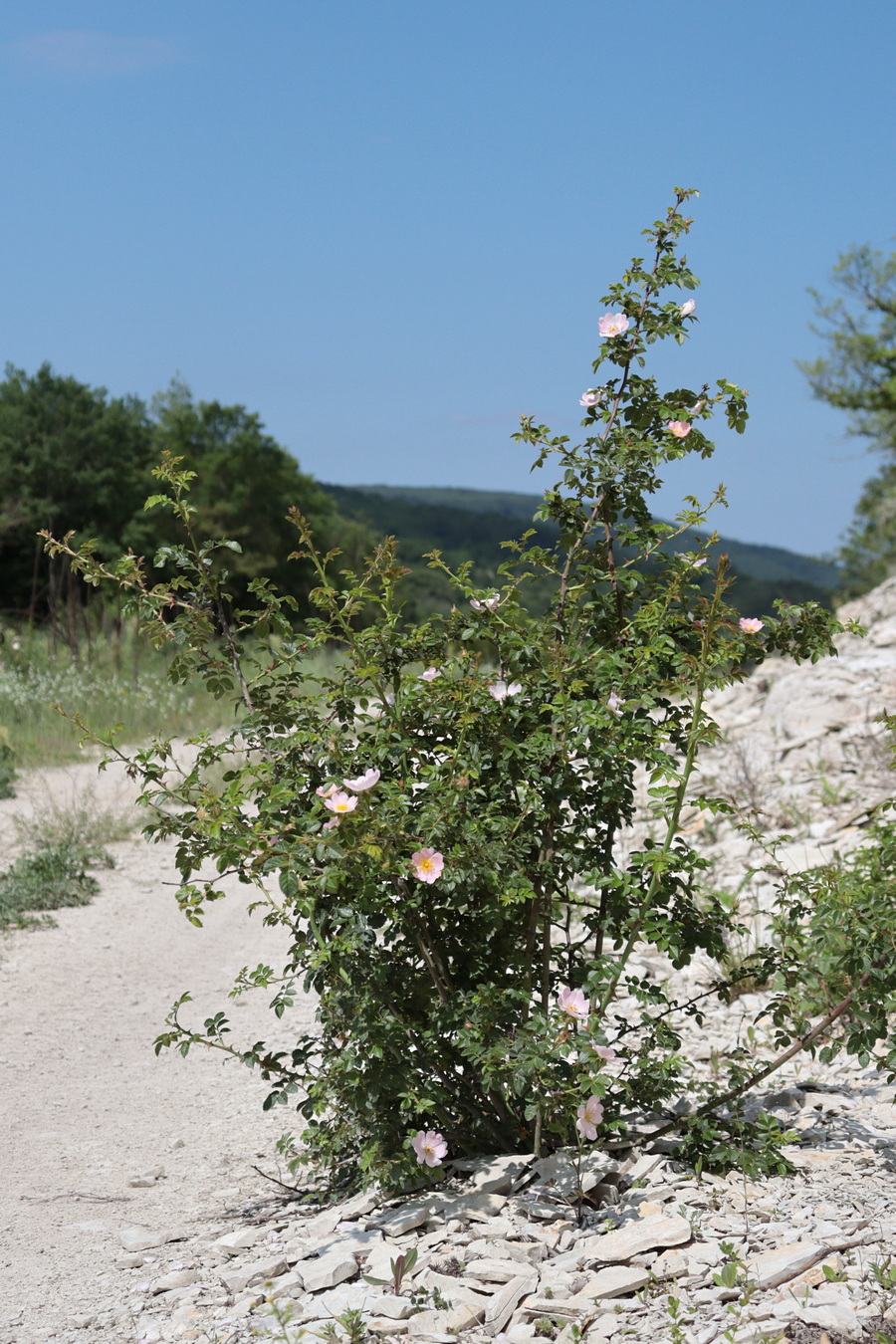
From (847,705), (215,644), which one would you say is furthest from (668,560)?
(847,705)

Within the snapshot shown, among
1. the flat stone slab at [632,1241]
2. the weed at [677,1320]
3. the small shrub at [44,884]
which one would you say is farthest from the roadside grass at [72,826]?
the weed at [677,1320]

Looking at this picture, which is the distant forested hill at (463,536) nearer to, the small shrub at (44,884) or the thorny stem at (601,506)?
the small shrub at (44,884)

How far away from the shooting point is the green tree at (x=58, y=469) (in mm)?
25062

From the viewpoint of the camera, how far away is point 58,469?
85.1 feet

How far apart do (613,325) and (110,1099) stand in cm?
324

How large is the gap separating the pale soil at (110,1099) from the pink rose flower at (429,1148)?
740mm

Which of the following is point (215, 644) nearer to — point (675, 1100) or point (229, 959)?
point (675, 1100)

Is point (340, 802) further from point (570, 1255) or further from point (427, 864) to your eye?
point (570, 1255)

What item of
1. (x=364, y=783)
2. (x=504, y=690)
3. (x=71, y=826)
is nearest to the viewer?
(x=364, y=783)

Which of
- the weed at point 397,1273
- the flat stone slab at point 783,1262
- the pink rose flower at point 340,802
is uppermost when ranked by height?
the pink rose flower at point 340,802

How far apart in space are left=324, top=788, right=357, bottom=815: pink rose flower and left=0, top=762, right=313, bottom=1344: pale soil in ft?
4.14

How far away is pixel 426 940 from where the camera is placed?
2650 mm

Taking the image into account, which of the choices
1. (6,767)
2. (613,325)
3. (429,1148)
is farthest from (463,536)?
(429,1148)

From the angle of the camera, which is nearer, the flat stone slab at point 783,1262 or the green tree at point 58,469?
the flat stone slab at point 783,1262
